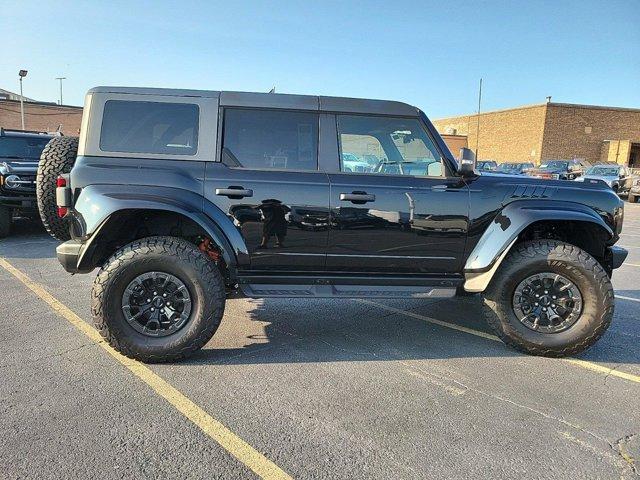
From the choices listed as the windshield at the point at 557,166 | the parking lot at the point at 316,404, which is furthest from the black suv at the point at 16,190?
the windshield at the point at 557,166

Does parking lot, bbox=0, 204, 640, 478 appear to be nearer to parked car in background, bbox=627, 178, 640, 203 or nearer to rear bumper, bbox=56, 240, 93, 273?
rear bumper, bbox=56, 240, 93, 273

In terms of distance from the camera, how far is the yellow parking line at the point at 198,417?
8.21ft


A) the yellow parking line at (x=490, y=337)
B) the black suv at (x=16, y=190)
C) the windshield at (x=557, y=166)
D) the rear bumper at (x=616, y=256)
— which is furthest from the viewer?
the windshield at (x=557, y=166)

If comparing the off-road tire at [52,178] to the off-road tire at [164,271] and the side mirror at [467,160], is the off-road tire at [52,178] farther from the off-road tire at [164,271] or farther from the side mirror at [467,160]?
the side mirror at [467,160]

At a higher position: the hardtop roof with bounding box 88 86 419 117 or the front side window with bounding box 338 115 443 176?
the hardtop roof with bounding box 88 86 419 117

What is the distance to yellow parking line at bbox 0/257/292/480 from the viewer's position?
250cm

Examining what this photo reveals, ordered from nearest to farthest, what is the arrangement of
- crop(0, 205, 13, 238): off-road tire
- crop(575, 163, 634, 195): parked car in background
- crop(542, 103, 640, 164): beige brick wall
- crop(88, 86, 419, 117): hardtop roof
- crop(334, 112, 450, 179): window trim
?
1. crop(88, 86, 419, 117): hardtop roof
2. crop(334, 112, 450, 179): window trim
3. crop(0, 205, 13, 238): off-road tire
4. crop(575, 163, 634, 195): parked car in background
5. crop(542, 103, 640, 164): beige brick wall

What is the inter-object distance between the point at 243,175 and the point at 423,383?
2065mm

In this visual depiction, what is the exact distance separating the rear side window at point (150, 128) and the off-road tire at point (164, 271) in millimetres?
758

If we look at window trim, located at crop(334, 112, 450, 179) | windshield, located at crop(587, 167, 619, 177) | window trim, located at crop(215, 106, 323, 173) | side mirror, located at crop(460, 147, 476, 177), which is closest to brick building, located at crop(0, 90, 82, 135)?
windshield, located at crop(587, 167, 619, 177)

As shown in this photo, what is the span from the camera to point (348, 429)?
288cm

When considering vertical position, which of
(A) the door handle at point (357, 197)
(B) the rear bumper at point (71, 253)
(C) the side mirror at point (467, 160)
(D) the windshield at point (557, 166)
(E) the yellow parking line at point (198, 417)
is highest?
(D) the windshield at point (557, 166)

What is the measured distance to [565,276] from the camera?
3.96 m

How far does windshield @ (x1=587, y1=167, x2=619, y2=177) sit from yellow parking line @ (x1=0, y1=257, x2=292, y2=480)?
80.3ft
